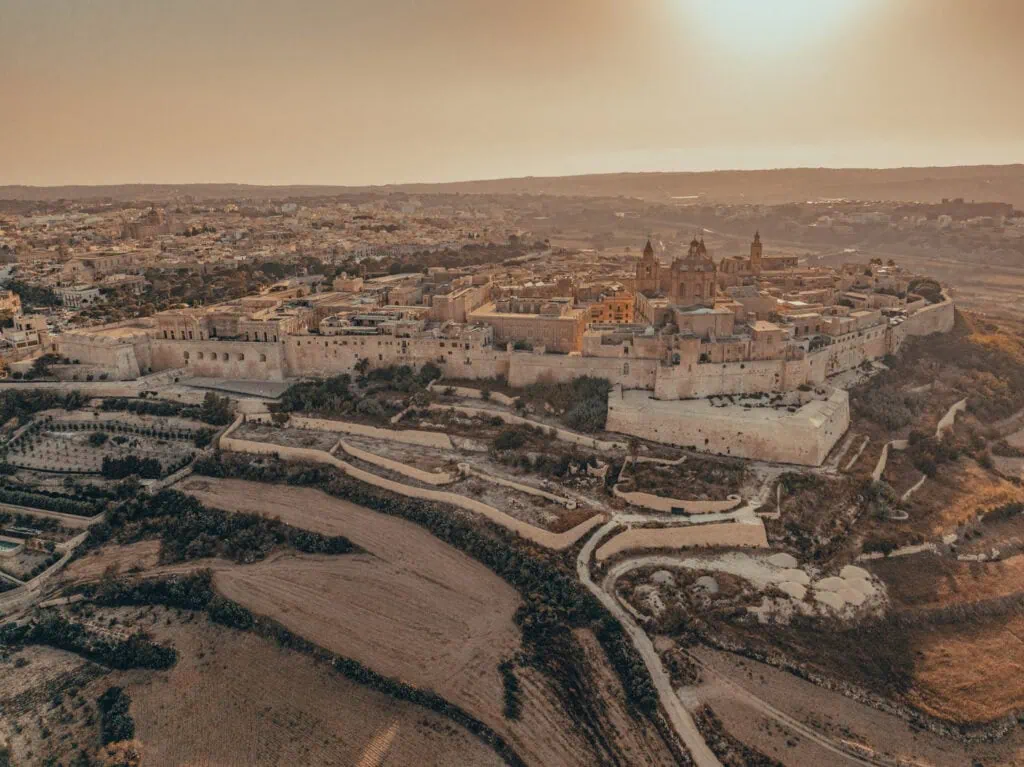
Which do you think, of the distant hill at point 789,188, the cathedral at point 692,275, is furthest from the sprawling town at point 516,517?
the distant hill at point 789,188

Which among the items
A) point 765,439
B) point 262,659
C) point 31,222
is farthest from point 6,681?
point 31,222

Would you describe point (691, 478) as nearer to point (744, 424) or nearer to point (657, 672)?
point (744, 424)

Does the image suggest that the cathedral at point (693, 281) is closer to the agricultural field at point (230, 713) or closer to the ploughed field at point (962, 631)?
the ploughed field at point (962, 631)

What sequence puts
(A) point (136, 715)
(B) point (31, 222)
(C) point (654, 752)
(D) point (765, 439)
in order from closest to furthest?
(C) point (654, 752)
(A) point (136, 715)
(D) point (765, 439)
(B) point (31, 222)

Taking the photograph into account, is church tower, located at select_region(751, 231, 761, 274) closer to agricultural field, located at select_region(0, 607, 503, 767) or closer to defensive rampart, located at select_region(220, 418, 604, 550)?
defensive rampart, located at select_region(220, 418, 604, 550)

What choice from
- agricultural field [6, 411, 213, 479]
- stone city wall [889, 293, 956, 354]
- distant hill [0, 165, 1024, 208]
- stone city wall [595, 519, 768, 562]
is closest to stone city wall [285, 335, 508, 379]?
agricultural field [6, 411, 213, 479]

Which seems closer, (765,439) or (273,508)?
(273,508)

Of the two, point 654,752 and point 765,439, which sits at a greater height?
point 765,439

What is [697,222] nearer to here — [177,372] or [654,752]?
[177,372]
